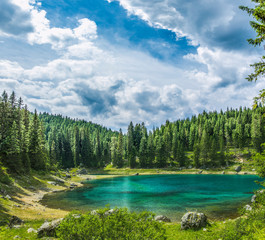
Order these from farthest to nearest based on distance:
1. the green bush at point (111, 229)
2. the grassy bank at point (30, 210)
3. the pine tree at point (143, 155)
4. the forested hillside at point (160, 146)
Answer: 1. the pine tree at point (143, 155)
2. the forested hillside at point (160, 146)
3. the grassy bank at point (30, 210)
4. the green bush at point (111, 229)

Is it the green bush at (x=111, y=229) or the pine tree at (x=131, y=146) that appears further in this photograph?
the pine tree at (x=131, y=146)

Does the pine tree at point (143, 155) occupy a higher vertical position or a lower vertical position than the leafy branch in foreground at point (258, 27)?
lower

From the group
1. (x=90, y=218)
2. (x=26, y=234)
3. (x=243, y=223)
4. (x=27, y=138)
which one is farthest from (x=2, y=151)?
(x=243, y=223)

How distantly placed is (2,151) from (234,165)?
402 ft

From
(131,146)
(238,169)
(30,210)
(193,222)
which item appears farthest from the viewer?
(131,146)

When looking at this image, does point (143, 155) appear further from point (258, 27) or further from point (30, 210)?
point (258, 27)

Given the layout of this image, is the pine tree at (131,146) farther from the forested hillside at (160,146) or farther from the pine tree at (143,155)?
the pine tree at (143,155)

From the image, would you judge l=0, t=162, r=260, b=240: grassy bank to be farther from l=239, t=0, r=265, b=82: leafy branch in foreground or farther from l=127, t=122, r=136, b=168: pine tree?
l=127, t=122, r=136, b=168: pine tree

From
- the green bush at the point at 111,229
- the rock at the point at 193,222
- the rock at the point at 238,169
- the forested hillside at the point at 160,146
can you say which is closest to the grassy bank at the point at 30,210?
the rock at the point at 193,222

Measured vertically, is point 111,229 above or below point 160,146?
below

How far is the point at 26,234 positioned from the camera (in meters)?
17.9

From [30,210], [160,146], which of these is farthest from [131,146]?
[30,210]

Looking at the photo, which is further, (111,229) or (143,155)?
(143,155)

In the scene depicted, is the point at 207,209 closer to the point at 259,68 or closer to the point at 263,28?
the point at 259,68
